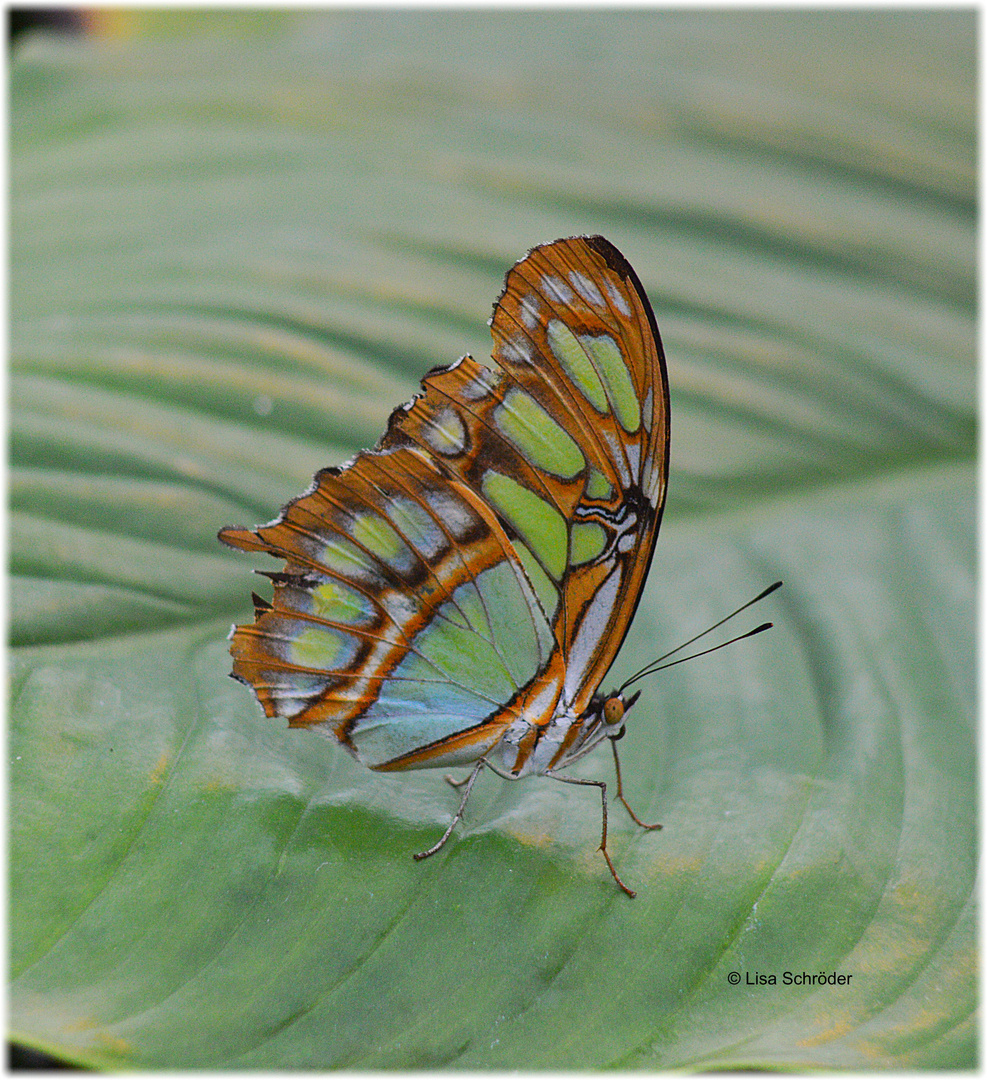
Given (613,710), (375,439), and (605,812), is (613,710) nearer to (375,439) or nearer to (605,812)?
(605,812)

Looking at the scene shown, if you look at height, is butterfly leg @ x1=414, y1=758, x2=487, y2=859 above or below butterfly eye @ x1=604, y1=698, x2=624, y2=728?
below

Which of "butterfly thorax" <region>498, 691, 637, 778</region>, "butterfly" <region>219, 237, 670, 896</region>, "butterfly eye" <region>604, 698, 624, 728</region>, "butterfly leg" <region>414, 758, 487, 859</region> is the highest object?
"butterfly" <region>219, 237, 670, 896</region>

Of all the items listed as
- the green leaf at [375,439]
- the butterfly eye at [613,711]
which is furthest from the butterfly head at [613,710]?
the green leaf at [375,439]

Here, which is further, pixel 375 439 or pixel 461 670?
pixel 375 439

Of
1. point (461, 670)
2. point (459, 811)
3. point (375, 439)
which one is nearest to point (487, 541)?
point (461, 670)

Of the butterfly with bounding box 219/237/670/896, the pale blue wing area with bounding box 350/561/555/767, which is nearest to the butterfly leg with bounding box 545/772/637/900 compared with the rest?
the butterfly with bounding box 219/237/670/896

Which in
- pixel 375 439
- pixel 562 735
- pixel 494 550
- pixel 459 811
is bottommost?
pixel 459 811

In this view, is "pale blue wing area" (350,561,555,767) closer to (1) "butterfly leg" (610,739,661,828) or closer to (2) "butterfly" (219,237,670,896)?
(2) "butterfly" (219,237,670,896)
